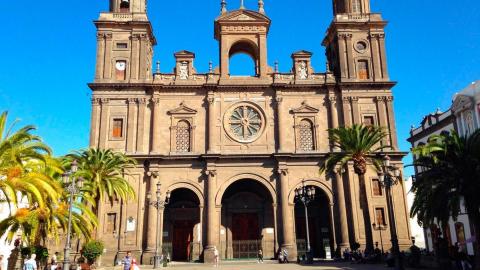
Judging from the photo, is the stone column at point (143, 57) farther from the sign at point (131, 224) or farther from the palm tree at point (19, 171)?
the palm tree at point (19, 171)

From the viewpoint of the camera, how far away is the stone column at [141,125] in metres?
36.9

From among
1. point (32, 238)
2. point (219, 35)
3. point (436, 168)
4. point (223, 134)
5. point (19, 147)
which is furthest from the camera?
point (219, 35)

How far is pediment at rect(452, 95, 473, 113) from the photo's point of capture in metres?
43.6

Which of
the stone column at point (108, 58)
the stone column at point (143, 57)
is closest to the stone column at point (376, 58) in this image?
the stone column at point (143, 57)

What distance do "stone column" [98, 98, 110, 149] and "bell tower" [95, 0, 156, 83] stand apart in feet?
6.46

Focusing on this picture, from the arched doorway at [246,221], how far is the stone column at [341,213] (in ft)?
18.3

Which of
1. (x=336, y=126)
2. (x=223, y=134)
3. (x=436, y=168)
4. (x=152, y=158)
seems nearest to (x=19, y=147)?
(x=152, y=158)

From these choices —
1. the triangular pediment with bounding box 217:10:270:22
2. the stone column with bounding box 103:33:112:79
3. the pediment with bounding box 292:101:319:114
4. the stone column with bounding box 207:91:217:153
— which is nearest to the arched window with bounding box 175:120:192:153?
the stone column with bounding box 207:91:217:153

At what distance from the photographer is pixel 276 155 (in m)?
36.6

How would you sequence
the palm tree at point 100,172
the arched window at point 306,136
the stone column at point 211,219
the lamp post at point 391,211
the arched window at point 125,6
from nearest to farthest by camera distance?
the lamp post at point 391,211 < the palm tree at point 100,172 < the stone column at point 211,219 < the arched window at point 306,136 < the arched window at point 125,6

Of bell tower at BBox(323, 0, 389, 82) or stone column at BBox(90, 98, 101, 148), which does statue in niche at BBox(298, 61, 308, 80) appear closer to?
bell tower at BBox(323, 0, 389, 82)

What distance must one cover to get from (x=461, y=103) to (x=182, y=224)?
30.7 meters

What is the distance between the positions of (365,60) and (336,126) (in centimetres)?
719

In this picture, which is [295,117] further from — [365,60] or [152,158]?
[152,158]
